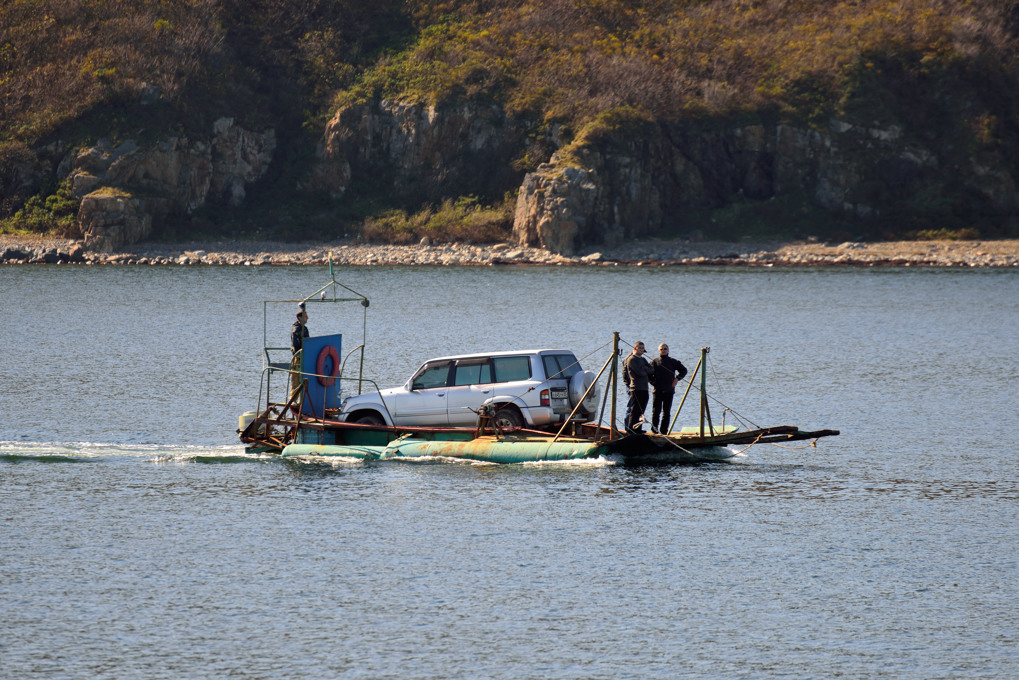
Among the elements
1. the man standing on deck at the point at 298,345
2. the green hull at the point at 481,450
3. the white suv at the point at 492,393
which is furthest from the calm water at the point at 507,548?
the man standing on deck at the point at 298,345

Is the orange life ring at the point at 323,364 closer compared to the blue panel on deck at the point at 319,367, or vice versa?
the blue panel on deck at the point at 319,367

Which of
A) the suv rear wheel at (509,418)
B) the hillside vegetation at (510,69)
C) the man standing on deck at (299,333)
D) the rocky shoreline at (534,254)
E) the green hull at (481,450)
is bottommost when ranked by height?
the green hull at (481,450)

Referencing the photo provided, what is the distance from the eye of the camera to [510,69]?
11994 centimetres

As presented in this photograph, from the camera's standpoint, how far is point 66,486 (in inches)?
984

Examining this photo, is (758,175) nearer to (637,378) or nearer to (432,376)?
(432,376)

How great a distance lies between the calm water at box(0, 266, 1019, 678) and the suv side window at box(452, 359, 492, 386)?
77.6 inches

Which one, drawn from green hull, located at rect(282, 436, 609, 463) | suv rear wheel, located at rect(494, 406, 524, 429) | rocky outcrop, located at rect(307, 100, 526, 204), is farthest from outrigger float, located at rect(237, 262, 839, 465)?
rocky outcrop, located at rect(307, 100, 526, 204)

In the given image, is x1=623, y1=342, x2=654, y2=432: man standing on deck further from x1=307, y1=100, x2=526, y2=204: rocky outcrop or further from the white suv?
x1=307, y1=100, x2=526, y2=204: rocky outcrop

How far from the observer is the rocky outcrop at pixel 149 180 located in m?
107

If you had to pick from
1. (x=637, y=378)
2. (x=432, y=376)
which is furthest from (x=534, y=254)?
(x=637, y=378)

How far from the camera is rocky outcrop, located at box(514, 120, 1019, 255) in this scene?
10956 centimetres

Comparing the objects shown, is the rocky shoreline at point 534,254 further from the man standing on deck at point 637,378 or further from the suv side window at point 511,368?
the man standing on deck at point 637,378

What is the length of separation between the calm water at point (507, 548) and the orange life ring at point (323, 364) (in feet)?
8.17

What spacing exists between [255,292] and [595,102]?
152 feet
